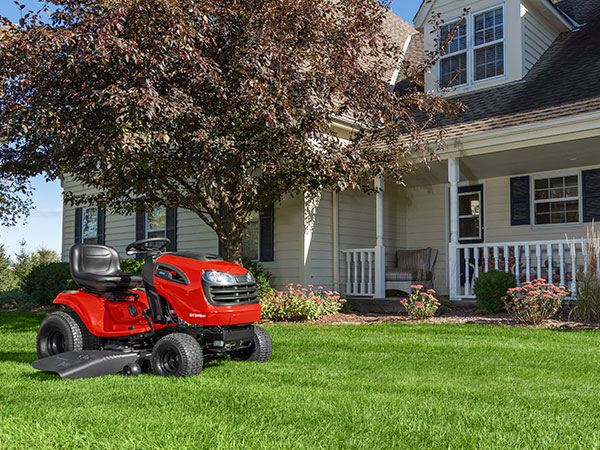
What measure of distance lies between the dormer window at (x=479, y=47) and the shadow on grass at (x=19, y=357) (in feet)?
Answer: 31.4

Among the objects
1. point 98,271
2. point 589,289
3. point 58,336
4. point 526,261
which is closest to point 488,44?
point 526,261

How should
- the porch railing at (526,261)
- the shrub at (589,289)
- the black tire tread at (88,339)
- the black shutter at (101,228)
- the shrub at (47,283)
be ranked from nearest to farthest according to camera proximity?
the black tire tread at (88,339), the shrub at (589,289), the porch railing at (526,261), the shrub at (47,283), the black shutter at (101,228)

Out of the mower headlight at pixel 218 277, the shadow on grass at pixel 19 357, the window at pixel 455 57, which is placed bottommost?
the shadow on grass at pixel 19 357

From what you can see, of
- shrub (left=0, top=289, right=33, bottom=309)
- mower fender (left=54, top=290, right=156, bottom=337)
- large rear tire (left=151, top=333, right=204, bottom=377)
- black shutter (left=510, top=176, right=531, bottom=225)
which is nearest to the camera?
large rear tire (left=151, top=333, right=204, bottom=377)

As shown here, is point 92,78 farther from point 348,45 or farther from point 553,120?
point 553,120

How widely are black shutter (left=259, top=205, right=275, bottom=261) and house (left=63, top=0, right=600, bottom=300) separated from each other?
2 centimetres

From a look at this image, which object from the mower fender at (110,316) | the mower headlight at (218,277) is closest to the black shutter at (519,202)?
the mower headlight at (218,277)

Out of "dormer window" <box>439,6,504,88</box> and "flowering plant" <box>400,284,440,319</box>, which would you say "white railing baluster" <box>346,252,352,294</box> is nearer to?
"flowering plant" <box>400,284,440,319</box>

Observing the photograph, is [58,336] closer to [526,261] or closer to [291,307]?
[291,307]

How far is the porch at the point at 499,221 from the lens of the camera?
10.1 m

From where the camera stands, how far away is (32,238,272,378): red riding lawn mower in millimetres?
4586

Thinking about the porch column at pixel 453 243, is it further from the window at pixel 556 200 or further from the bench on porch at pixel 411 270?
the window at pixel 556 200

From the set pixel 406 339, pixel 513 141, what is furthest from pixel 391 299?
pixel 406 339

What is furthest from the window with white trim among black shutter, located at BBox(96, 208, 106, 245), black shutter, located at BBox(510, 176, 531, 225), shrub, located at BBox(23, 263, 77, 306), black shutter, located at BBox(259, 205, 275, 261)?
black shutter, located at BBox(96, 208, 106, 245)
